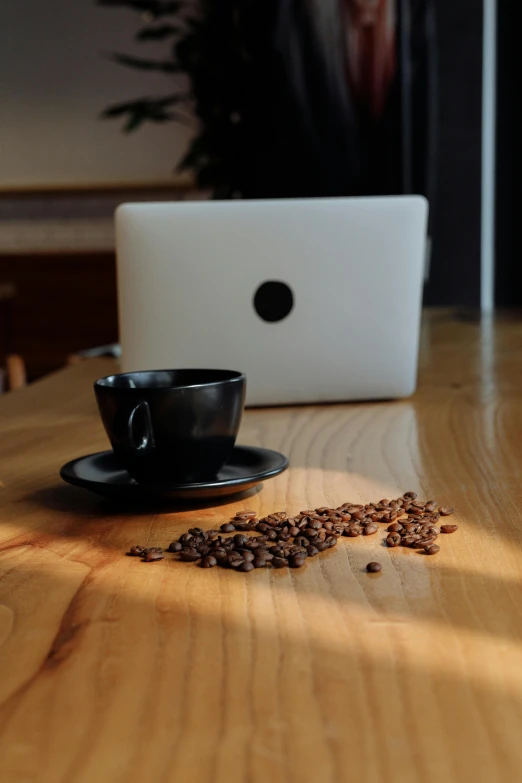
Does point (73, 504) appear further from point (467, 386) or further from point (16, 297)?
point (16, 297)

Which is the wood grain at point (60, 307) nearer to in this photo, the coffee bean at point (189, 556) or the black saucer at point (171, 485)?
the black saucer at point (171, 485)

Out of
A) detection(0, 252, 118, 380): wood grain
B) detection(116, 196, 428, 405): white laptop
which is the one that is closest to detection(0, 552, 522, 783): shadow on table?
detection(116, 196, 428, 405): white laptop

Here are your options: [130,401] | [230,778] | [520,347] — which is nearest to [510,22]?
[520,347]

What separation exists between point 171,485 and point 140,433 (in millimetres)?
43

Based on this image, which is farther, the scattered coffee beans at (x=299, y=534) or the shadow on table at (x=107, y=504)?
the shadow on table at (x=107, y=504)

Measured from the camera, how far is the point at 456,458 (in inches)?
32.1

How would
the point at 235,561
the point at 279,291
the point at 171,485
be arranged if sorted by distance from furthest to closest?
1. the point at 279,291
2. the point at 171,485
3. the point at 235,561

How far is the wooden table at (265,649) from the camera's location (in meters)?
0.32

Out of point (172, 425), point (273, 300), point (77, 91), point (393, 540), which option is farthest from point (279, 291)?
point (77, 91)

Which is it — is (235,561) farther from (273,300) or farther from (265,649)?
(273,300)

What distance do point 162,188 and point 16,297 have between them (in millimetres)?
968

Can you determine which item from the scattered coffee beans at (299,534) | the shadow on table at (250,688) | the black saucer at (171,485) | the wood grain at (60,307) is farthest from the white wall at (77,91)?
the shadow on table at (250,688)

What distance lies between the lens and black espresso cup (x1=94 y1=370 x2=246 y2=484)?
2.11 ft

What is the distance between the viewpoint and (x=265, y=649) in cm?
41
